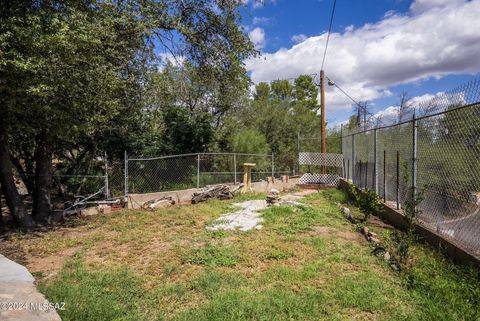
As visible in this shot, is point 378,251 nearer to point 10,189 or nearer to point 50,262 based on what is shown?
point 50,262

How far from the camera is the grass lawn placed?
3.34 metres

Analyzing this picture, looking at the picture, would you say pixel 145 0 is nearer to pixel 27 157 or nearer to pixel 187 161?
pixel 187 161

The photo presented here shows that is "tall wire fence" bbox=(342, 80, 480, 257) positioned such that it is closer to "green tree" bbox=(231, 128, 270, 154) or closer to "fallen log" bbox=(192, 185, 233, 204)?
"fallen log" bbox=(192, 185, 233, 204)

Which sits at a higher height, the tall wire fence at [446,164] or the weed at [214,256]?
the tall wire fence at [446,164]

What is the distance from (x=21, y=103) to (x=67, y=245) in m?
2.55

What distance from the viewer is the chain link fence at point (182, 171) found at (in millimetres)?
10305

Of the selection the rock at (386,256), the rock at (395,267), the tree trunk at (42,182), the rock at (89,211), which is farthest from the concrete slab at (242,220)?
the tree trunk at (42,182)

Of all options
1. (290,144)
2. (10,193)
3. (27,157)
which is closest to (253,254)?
(10,193)

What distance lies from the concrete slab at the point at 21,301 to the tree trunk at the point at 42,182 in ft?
16.7

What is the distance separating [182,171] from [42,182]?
4.25 metres

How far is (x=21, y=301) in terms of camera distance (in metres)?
2.78

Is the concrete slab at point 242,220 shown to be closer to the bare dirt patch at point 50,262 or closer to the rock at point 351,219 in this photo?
the rock at point 351,219

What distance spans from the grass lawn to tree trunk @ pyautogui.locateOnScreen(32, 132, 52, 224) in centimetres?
172

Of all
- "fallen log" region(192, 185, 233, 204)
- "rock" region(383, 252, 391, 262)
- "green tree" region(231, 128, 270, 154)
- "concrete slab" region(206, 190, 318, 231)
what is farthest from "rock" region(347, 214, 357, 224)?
"green tree" region(231, 128, 270, 154)
